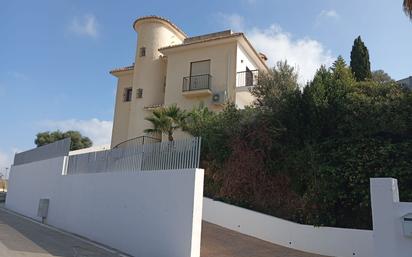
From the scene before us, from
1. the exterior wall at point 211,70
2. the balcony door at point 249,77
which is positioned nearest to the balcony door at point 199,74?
the exterior wall at point 211,70

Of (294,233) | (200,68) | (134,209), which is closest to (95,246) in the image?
(134,209)

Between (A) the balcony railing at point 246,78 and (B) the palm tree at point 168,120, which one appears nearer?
(B) the palm tree at point 168,120

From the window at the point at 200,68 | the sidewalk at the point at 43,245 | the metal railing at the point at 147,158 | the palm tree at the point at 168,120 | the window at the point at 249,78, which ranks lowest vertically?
the sidewalk at the point at 43,245

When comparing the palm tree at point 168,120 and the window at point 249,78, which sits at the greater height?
the window at point 249,78

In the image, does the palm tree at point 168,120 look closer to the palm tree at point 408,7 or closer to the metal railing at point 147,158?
the metal railing at point 147,158

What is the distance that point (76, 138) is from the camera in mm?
48000

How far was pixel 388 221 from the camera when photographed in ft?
21.6

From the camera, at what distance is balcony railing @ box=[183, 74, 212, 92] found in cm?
2155

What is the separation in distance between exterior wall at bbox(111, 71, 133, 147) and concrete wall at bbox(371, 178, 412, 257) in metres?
20.2

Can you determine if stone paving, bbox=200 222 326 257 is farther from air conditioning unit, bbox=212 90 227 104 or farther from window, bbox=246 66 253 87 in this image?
window, bbox=246 66 253 87

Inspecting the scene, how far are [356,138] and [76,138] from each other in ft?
138

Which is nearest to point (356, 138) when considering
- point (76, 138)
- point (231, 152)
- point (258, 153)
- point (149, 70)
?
point (258, 153)

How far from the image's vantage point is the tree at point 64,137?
45.9m

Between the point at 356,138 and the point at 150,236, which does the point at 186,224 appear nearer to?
the point at 150,236
